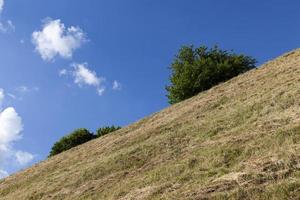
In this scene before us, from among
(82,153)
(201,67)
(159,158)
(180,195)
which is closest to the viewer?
(180,195)

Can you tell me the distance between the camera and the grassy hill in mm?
13016

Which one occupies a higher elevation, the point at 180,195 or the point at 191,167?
the point at 191,167

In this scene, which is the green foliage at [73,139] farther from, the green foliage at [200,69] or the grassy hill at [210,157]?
the grassy hill at [210,157]

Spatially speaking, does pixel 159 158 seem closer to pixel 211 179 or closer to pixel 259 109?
pixel 259 109

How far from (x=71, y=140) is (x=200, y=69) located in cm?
1887

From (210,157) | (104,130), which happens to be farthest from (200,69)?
(210,157)

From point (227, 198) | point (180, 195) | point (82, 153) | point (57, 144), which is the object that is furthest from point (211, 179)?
point (57, 144)

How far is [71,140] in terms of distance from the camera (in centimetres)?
6488

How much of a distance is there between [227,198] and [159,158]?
29.1 feet

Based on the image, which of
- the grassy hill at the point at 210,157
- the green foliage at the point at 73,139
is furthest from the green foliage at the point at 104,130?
the grassy hill at the point at 210,157

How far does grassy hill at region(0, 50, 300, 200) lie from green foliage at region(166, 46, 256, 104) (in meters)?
22.8

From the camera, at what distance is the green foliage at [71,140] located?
62.9 metres

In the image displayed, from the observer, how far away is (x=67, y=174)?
2534cm

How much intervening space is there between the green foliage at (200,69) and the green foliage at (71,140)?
12.6 metres
